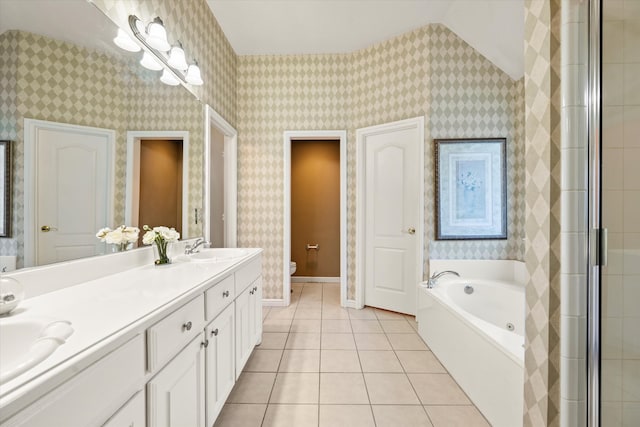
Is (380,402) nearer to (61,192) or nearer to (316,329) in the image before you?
(316,329)

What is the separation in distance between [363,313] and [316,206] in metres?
2.02

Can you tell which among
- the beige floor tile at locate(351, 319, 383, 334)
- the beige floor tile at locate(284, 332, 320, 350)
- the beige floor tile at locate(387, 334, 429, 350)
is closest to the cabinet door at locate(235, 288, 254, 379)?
the beige floor tile at locate(284, 332, 320, 350)

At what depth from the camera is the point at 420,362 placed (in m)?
2.13

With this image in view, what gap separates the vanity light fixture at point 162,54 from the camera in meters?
1.63

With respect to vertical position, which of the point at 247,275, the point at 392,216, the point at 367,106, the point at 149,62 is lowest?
the point at 247,275

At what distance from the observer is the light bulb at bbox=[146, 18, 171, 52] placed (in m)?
1.67

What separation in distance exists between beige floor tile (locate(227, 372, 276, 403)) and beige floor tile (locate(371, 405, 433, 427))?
672 millimetres

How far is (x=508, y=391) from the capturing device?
4.57 feet

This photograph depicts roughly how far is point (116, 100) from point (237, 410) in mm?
1806

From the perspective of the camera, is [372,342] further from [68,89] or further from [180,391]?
[68,89]

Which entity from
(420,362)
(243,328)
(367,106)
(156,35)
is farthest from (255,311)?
(367,106)

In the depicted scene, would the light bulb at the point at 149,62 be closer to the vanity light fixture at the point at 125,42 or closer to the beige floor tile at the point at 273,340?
the vanity light fixture at the point at 125,42

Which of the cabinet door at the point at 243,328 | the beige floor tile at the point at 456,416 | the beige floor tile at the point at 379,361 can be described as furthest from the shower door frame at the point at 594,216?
the cabinet door at the point at 243,328

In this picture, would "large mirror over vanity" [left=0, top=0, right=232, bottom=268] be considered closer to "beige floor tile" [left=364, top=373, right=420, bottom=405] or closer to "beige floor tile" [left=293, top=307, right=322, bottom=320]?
"beige floor tile" [left=364, top=373, right=420, bottom=405]
